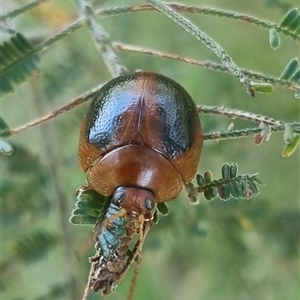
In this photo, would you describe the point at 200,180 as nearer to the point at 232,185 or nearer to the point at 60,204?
the point at 232,185

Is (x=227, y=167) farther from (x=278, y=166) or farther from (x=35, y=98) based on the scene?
(x=278, y=166)

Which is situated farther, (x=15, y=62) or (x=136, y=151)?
(x=15, y=62)

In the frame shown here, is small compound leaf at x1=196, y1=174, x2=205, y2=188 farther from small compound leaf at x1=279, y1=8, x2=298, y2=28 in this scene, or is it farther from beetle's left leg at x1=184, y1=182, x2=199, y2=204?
small compound leaf at x1=279, y1=8, x2=298, y2=28

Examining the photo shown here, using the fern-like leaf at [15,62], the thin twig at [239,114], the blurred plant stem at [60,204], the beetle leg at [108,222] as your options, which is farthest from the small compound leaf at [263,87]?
the blurred plant stem at [60,204]

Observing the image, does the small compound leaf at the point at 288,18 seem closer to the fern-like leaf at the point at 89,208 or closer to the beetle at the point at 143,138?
the beetle at the point at 143,138

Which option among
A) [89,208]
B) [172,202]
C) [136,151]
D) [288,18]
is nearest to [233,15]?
[288,18]

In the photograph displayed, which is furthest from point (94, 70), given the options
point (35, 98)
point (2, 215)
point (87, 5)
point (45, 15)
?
point (87, 5)
